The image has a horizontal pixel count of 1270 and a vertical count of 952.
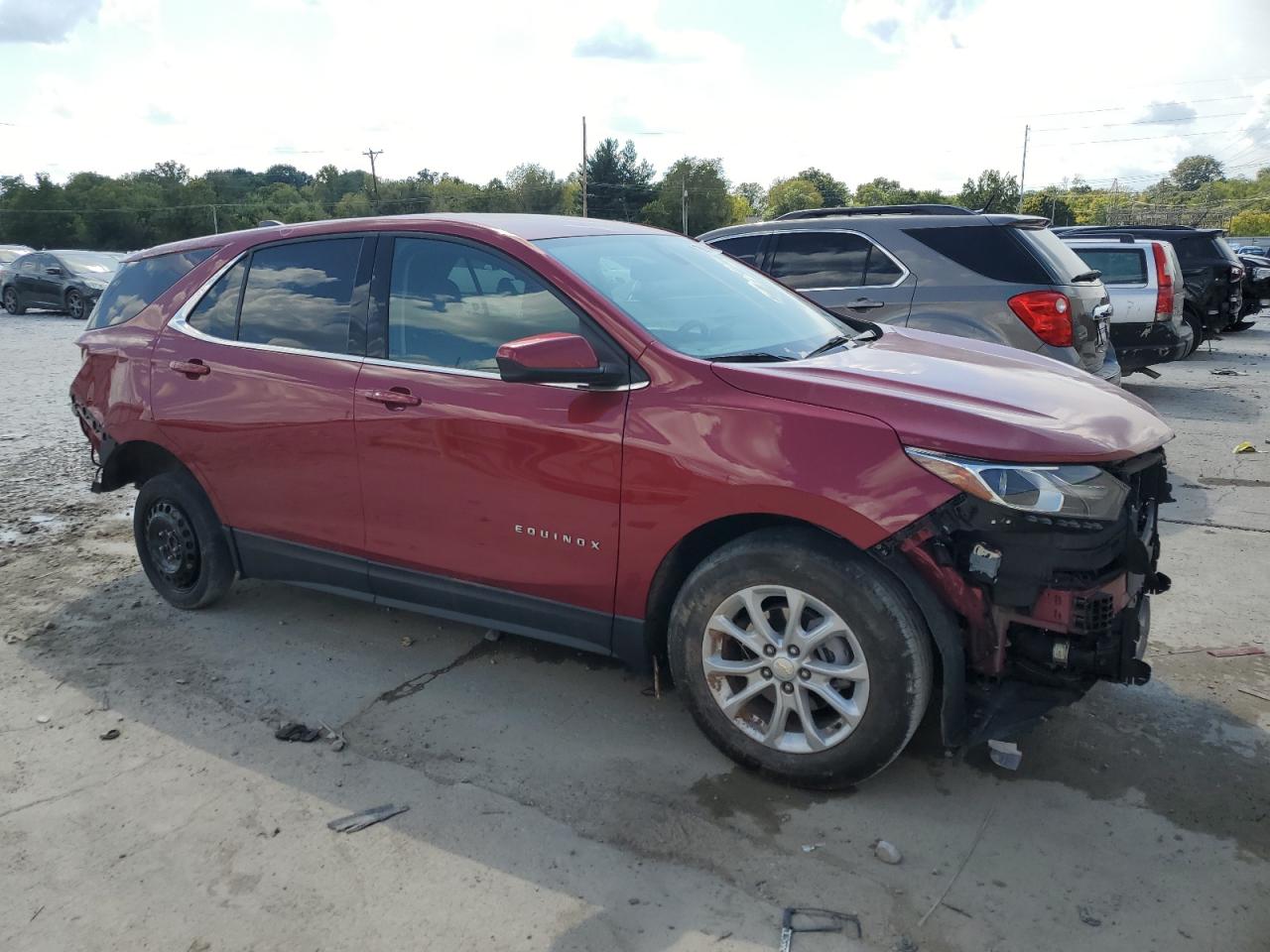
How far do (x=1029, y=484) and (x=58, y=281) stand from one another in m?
24.8

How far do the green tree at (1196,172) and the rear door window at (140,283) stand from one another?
174074 mm

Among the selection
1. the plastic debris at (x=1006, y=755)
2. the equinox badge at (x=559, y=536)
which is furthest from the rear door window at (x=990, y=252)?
the equinox badge at (x=559, y=536)

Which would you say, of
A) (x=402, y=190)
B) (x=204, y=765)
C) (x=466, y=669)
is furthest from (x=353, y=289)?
(x=402, y=190)

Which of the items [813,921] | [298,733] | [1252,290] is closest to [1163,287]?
[1252,290]

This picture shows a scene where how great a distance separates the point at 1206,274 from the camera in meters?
15.2

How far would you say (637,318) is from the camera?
3.64 m

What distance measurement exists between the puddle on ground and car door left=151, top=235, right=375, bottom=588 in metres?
1.79

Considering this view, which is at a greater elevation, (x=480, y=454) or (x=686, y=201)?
(x=686, y=201)

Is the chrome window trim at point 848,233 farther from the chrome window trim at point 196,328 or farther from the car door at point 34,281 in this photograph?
the car door at point 34,281

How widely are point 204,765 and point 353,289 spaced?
6.27 feet

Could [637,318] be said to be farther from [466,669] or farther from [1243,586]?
[1243,586]

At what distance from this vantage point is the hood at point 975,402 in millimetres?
2959

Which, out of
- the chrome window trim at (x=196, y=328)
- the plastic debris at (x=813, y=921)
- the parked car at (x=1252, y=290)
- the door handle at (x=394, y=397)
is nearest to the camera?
the plastic debris at (x=813, y=921)

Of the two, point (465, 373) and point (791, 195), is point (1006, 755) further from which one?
point (791, 195)
